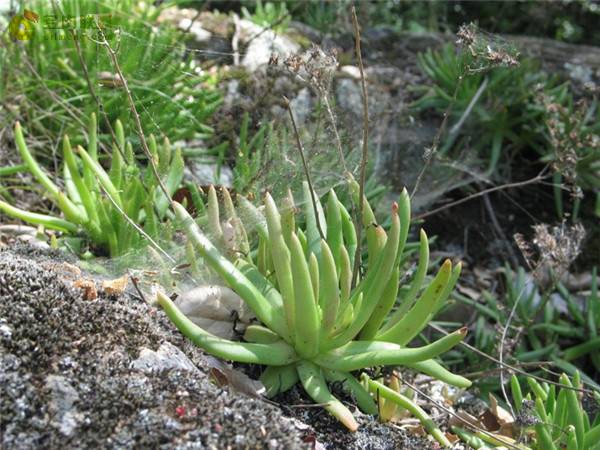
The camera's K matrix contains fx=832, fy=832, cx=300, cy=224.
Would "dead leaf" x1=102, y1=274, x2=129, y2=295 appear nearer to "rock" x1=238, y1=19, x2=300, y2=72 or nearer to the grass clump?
the grass clump

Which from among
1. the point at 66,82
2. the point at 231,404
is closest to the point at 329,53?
the point at 231,404

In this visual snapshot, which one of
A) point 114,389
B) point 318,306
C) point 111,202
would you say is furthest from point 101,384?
point 111,202

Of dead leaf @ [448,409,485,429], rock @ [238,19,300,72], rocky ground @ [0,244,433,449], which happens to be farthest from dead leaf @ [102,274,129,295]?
rock @ [238,19,300,72]

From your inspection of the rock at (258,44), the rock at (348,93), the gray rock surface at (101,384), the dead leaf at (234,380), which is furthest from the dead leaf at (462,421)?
the rock at (348,93)

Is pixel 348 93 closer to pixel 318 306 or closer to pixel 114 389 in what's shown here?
pixel 318 306

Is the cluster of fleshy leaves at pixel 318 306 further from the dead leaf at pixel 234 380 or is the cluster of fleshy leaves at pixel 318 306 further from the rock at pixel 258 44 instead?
the rock at pixel 258 44

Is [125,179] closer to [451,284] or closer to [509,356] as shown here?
[451,284]

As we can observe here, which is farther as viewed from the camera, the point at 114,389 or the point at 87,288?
the point at 87,288
